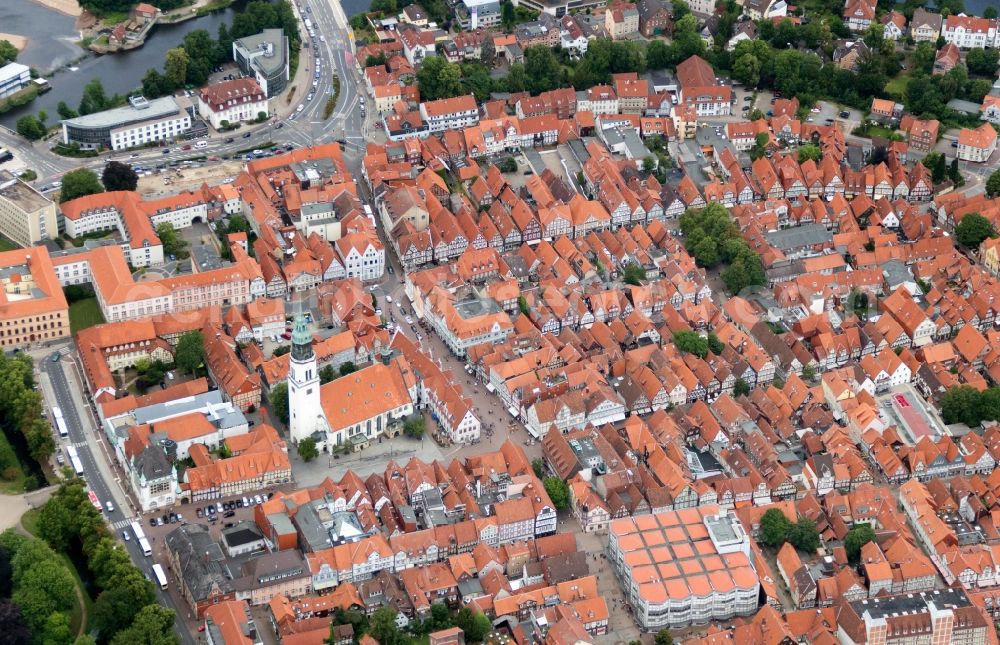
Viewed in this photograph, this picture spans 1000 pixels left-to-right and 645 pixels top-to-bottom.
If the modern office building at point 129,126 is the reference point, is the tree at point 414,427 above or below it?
below

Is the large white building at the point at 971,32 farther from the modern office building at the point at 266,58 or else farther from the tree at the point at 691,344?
the modern office building at the point at 266,58

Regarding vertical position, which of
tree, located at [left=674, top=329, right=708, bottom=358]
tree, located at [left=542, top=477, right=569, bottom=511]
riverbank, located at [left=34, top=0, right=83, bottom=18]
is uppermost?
riverbank, located at [left=34, top=0, right=83, bottom=18]

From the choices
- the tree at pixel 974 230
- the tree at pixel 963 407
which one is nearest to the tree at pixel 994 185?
the tree at pixel 974 230

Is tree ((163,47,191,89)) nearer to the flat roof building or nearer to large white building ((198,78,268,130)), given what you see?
large white building ((198,78,268,130))

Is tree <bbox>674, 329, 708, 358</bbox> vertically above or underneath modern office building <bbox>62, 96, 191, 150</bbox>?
underneath

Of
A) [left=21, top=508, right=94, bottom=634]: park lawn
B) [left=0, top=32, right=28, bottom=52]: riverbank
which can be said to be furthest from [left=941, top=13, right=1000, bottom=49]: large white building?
[left=21, top=508, right=94, bottom=634]: park lawn

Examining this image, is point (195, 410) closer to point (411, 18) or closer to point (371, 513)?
point (371, 513)
